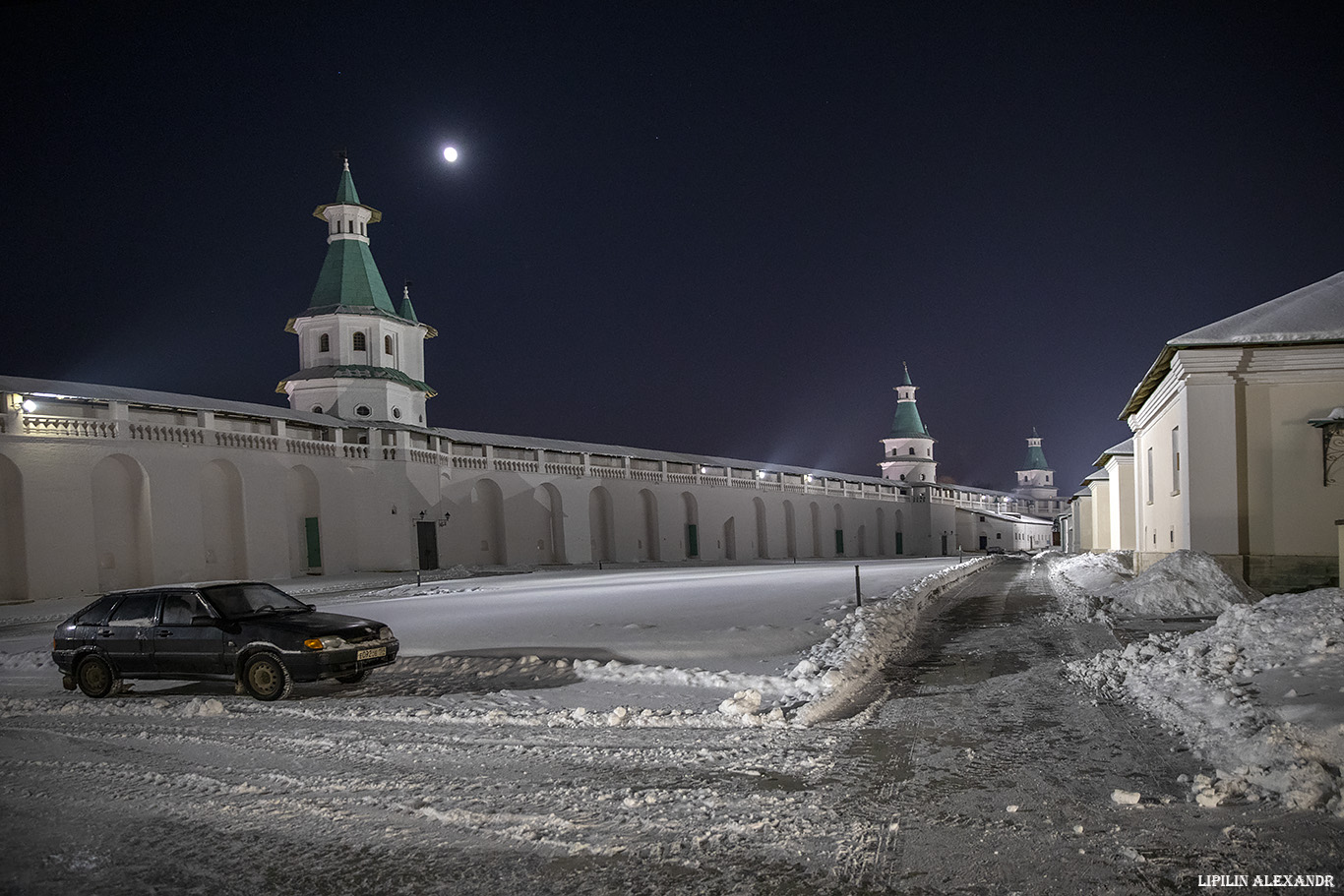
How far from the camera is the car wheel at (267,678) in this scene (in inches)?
360

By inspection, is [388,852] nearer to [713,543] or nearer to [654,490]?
[654,490]

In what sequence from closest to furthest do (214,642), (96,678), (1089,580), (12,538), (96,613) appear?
(214,642), (96,678), (96,613), (12,538), (1089,580)

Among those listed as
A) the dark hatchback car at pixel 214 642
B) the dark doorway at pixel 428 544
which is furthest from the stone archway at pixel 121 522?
the dark hatchback car at pixel 214 642

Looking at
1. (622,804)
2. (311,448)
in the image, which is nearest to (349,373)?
(311,448)

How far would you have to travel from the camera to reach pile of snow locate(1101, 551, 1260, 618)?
48.6 feet

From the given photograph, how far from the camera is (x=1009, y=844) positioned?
445 centimetres

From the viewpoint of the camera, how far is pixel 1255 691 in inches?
283

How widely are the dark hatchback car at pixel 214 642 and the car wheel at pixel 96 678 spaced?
0.5 inches

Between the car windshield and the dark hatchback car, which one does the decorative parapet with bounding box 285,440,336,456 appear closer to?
the dark hatchback car

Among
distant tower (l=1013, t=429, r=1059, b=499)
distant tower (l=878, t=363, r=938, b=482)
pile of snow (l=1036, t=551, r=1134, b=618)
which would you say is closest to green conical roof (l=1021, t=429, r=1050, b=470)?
distant tower (l=1013, t=429, r=1059, b=499)

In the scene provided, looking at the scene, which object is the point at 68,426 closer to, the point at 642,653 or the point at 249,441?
the point at 249,441

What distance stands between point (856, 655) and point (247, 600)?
760 cm

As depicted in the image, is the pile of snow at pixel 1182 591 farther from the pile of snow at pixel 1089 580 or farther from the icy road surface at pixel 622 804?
the icy road surface at pixel 622 804

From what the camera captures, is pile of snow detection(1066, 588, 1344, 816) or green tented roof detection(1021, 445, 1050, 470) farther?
green tented roof detection(1021, 445, 1050, 470)
